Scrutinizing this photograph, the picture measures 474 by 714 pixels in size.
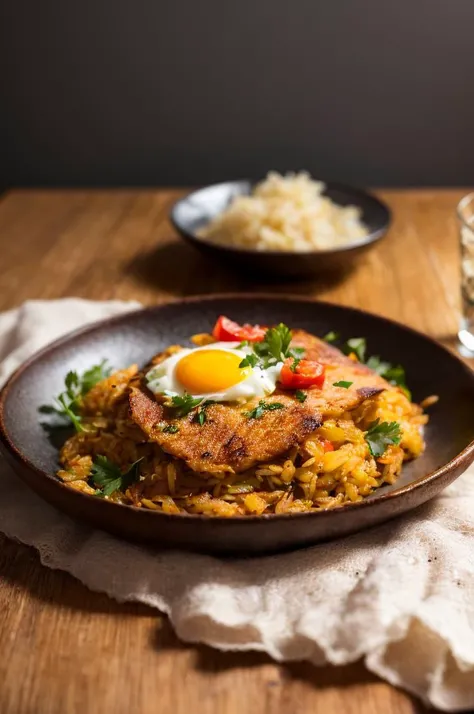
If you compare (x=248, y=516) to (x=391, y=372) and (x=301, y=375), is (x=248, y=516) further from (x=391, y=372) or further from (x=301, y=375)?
(x=391, y=372)

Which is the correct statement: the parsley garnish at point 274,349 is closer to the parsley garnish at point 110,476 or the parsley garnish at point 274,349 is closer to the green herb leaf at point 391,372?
the green herb leaf at point 391,372

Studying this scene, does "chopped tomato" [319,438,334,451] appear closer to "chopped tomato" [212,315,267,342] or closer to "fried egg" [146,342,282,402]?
"fried egg" [146,342,282,402]

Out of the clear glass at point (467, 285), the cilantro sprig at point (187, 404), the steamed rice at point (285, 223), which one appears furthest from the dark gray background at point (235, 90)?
the cilantro sprig at point (187, 404)

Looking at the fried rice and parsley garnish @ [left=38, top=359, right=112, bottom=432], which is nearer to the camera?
the fried rice

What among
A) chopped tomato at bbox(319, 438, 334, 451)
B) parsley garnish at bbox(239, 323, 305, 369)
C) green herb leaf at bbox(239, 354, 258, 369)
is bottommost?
chopped tomato at bbox(319, 438, 334, 451)

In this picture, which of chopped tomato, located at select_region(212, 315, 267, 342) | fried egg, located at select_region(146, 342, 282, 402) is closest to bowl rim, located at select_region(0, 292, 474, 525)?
fried egg, located at select_region(146, 342, 282, 402)

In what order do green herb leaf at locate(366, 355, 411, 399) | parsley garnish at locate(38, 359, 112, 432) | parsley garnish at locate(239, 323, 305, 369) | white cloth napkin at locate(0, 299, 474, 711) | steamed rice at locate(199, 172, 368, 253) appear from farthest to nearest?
steamed rice at locate(199, 172, 368, 253), green herb leaf at locate(366, 355, 411, 399), parsley garnish at locate(38, 359, 112, 432), parsley garnish at locate(239, 323, 305, 369), white cloth napkin at locate(0, 299, 474, 711)

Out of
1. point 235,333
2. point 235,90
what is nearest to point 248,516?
point 235,333
